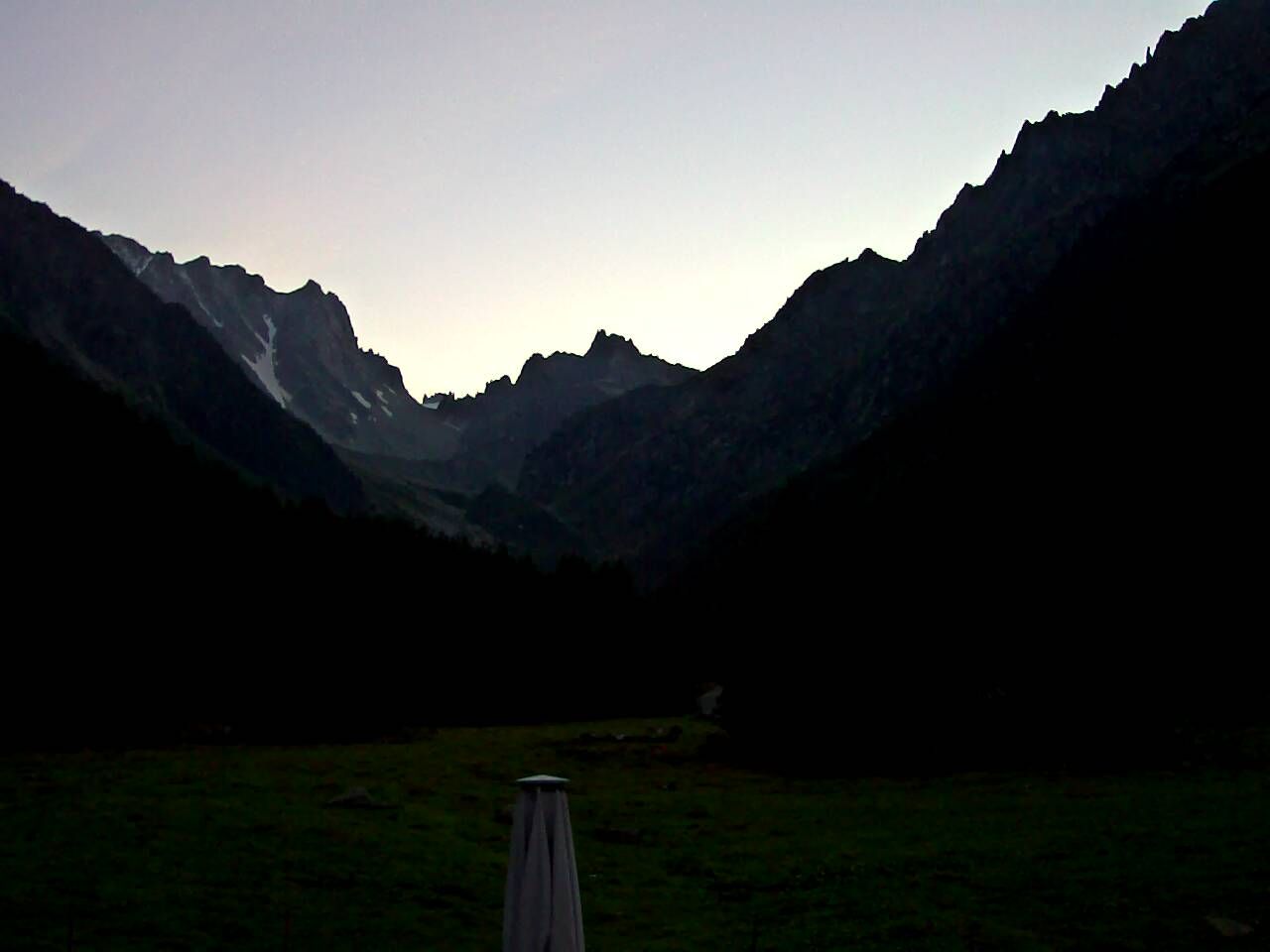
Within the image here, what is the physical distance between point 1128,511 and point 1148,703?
1995cm

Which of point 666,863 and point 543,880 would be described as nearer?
point 543,880

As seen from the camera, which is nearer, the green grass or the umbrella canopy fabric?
the umbrella canopy fabric

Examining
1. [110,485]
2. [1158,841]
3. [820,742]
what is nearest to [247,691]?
[110,485]

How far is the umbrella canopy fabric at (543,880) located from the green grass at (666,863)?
26.1 ft

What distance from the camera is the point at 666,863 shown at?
1270 inches

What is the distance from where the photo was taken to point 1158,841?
2994 centimetres

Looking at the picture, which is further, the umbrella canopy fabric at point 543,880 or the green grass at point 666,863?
the green grass at point 666,863

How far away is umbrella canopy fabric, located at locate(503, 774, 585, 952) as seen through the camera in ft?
51.2

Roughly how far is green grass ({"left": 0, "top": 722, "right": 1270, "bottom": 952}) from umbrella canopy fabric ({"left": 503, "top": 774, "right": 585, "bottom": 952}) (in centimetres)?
795

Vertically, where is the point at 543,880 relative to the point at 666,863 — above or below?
above

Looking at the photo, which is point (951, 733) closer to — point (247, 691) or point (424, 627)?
point (247, 691)

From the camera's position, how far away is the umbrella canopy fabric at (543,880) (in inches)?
615

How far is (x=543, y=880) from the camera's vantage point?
1566 centimetres

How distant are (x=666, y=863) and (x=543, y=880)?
57.8 ft
